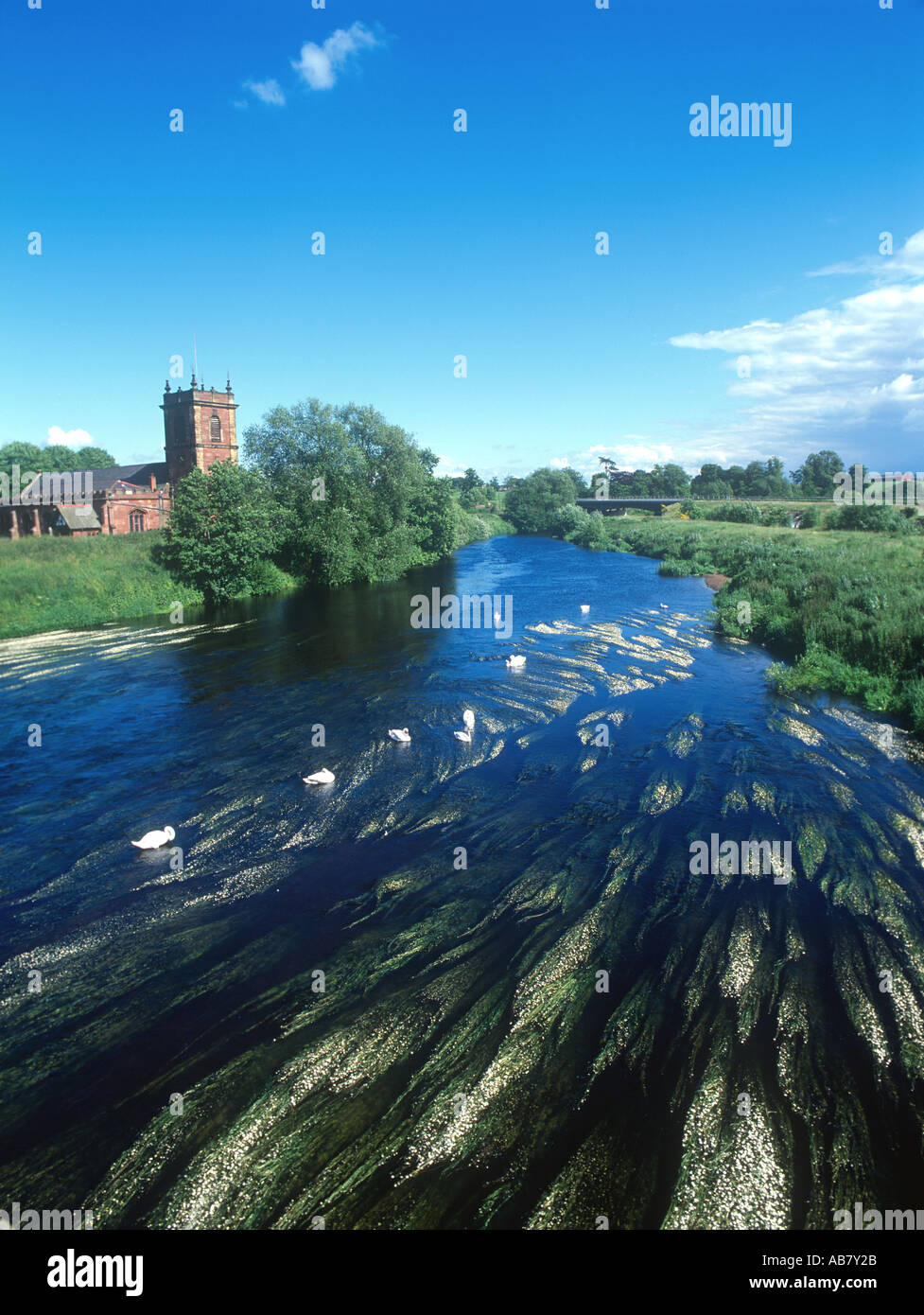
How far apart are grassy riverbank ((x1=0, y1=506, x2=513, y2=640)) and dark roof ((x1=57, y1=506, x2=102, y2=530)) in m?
10.6

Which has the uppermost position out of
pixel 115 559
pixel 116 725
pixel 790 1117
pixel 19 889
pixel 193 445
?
pixel 193 445

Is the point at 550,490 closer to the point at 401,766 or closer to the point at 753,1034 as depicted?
the point at 401,766

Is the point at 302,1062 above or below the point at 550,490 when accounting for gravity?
below

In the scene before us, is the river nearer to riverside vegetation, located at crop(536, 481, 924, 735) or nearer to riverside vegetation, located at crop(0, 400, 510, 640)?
riverside vegetation, located at crop(536, 481, 924, 735)

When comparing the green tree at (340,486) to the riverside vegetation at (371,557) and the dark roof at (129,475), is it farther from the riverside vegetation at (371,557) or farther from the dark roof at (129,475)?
the dark roof at (129,475)

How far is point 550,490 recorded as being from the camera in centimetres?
12406

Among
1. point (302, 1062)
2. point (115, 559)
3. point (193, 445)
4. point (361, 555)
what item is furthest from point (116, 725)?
point (193, 445)

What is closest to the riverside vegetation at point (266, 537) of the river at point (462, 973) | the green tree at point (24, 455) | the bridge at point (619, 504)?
the river at point (462, 973)

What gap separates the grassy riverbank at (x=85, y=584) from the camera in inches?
1416

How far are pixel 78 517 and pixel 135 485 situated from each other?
34.7 ft

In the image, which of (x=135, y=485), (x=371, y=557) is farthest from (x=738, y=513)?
(x=135, y=485)

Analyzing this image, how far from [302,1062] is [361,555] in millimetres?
46176

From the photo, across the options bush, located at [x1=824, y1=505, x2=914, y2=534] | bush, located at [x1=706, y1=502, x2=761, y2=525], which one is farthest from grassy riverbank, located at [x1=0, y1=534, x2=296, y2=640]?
bush, located at [x1=706, y1=502, x2=761, y2=525]

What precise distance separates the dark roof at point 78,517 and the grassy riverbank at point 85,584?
10584 millimetres
